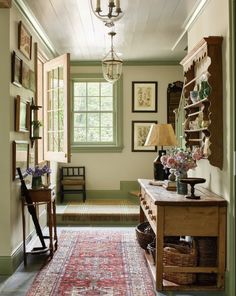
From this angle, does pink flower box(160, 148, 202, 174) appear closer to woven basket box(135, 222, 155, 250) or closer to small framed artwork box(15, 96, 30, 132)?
woven basket box(135, 222, 155, 250)

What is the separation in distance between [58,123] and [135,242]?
6.13ft

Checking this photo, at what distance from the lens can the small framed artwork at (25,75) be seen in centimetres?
424

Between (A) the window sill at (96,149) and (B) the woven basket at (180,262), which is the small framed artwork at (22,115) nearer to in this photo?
(B) the woven basket at (180,262)

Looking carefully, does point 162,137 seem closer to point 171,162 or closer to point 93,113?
point 171,162

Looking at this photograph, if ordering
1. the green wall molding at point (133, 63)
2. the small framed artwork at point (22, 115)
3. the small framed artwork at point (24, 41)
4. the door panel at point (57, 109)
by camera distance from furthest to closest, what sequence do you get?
the green wall molding at point (133, 63) → the door panel at point (57, 109) → the small framed artwork at point (24, 41) → the small framed artwork at point (22, 115)

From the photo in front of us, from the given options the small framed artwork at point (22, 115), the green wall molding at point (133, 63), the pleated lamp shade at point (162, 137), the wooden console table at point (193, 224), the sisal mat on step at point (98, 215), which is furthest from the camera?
the green wall molding at point (133, 63)

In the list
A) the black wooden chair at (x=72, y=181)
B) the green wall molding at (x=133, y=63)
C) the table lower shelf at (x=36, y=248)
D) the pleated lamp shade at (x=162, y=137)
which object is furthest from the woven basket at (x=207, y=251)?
the green wall molding at (x=133, y=63)

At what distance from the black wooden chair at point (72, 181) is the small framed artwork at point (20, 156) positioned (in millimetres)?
2443

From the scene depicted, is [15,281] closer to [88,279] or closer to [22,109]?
[88,279]

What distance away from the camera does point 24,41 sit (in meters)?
4.29

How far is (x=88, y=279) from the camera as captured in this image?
139 inches

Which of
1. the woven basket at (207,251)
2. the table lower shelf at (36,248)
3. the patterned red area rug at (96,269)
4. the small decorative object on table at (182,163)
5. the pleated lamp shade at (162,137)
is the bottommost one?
the patterned red area rug at (96,269)

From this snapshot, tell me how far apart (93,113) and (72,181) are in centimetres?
135

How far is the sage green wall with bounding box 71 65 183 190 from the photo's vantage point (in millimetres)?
7172
